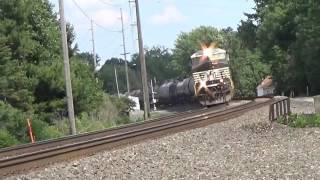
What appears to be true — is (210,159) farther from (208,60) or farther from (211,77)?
(211,77)

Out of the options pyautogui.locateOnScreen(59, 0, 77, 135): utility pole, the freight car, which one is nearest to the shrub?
pyautogui.locateOnScreen(59, 0, 77, 135): utility pole

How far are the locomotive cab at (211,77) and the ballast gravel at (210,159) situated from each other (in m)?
24.7

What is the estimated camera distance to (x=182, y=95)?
64.0m

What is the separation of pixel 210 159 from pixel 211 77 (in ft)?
102

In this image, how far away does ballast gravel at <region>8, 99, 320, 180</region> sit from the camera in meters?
11.9

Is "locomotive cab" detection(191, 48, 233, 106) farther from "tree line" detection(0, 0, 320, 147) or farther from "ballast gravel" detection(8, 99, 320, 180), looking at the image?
"ballast gravel" detection(8, 99, 320, 180)

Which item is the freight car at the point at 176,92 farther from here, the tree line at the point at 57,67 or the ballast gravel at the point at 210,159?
the ballast gravel at the point at 210,159

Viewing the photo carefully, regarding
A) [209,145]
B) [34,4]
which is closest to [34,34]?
[34,4]

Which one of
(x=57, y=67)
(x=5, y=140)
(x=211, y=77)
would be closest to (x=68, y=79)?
(x=5, y=140)

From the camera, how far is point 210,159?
1395 centimetres

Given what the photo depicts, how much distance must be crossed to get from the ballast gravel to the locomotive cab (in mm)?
24724

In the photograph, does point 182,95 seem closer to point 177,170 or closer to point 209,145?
point 209,145

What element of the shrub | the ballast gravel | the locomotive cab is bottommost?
the shrub

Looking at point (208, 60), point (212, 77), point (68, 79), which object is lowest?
point (212, 77)
